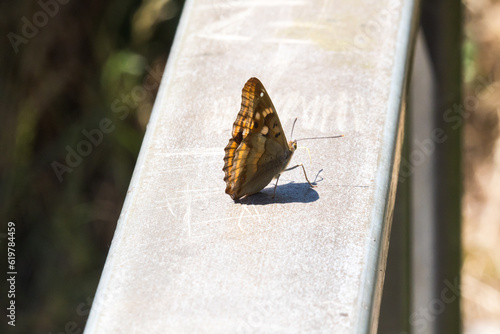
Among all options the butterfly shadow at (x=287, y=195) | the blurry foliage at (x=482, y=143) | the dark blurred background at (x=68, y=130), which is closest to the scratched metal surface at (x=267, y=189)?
the butterfly shadow at (x=287, y=195)

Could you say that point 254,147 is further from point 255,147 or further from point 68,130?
point 68,130

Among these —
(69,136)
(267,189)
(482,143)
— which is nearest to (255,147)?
(267,189)

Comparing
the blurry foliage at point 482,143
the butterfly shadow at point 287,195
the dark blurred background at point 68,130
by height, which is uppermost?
the butterfly shadow at point 287,195

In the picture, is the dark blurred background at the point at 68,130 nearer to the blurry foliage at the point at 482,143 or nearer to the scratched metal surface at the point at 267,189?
the scratched metal surface at the point at 267,189

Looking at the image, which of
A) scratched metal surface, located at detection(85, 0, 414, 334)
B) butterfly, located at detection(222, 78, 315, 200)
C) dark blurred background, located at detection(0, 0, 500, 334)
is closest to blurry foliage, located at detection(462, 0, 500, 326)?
dark blurred background, located at detection(0, 0, 500, 334)

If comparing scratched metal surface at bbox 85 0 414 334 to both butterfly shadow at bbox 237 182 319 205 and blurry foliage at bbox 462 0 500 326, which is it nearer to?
butterfly shadow at bbox 237 182 319 205

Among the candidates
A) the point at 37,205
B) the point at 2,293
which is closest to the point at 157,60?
the point at 37,205

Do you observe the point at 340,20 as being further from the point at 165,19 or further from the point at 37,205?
the point at 37,205
